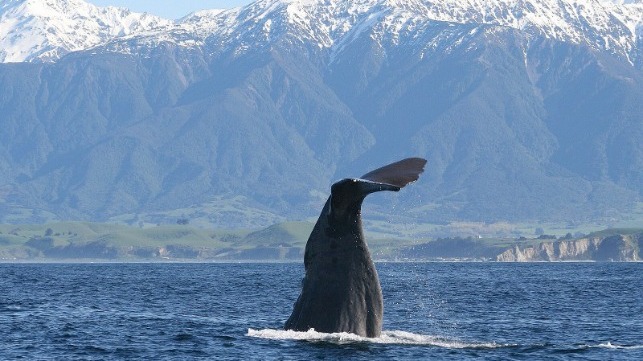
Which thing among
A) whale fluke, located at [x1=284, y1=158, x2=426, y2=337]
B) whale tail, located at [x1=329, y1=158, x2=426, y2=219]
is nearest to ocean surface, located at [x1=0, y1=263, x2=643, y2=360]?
whale fluke, located at [x1=284, y1=158, x2=426, y2=337]

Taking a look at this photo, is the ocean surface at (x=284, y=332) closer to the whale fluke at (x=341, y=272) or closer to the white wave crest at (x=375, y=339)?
the white wave crest at (x=375, y=339)

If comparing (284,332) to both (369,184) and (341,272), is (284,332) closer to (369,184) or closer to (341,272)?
(341,272)

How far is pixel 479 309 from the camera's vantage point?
8662 cm

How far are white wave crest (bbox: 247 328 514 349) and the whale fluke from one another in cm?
23

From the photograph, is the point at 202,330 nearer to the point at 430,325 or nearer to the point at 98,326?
the point at 98,326

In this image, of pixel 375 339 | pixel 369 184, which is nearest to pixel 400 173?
pixel 369 184

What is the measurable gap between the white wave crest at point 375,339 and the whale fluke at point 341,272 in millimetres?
227

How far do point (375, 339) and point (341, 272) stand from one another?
3.79 meters

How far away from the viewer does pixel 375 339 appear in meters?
49.2

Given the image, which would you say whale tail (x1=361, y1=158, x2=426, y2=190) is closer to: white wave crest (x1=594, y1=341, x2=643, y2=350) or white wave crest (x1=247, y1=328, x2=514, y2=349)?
white wave crest (x1=247, y1=328, x2=514, y2=349)

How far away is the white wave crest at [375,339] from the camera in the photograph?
155 feet

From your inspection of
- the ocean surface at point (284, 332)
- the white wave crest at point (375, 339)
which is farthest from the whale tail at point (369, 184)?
the ocean surface at point (284, 332)

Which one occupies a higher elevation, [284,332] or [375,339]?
[284,332]

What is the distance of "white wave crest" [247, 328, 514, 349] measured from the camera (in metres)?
47.4
